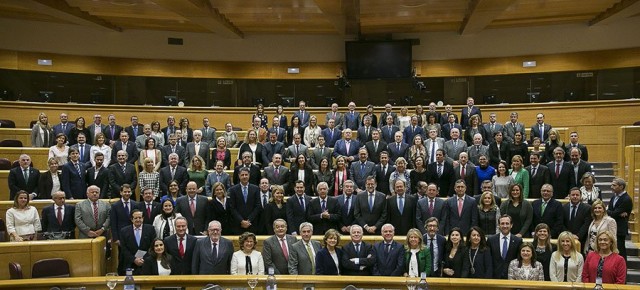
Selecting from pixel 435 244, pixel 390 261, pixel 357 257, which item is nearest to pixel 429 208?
pixel 435 244

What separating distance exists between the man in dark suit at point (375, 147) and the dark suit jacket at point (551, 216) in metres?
2.43

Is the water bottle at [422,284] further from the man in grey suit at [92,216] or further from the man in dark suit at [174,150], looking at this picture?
the man in dark suit at [174,150]

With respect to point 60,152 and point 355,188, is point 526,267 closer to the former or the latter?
point 355,188

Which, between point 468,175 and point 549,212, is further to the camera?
point 468,175

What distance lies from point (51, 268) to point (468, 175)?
460 centimetres

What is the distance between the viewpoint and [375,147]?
938 cm

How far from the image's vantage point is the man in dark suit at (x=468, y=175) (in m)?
8.31

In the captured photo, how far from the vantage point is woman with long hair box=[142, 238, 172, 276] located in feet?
→ 20.6

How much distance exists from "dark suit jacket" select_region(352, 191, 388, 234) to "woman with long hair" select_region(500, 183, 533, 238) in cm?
122

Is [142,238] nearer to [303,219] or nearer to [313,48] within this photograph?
[303,219]

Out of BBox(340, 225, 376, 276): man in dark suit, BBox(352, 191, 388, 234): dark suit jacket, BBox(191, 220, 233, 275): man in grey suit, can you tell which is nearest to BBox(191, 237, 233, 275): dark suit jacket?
BBox(191, 220, 233, 275): man in grey suit

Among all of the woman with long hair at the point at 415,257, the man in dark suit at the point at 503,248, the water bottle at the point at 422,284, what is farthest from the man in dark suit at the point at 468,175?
the water bottle at the point at 422,284

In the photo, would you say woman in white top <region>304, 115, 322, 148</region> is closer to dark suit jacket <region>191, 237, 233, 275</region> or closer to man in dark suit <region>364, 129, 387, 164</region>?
man in dark suit <region>364, 129, 387, 164</region>

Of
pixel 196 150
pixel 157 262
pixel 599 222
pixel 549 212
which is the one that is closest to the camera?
pixel 157 262
